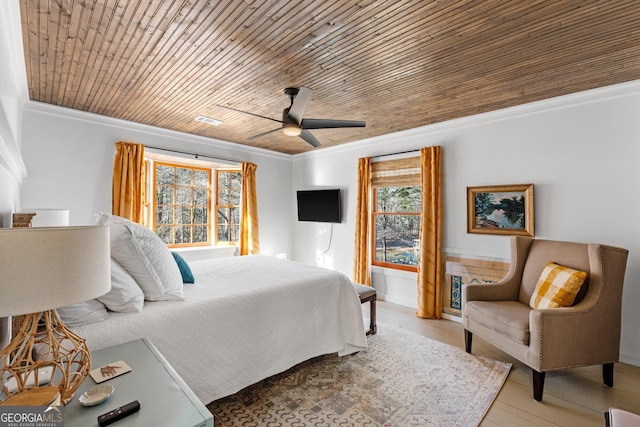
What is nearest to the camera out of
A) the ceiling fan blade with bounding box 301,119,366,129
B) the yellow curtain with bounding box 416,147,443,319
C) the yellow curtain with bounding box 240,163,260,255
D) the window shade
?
the ceiling fan blade with bounding box 301,119,366,129

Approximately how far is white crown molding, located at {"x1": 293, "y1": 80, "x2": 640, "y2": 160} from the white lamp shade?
3.96 meters

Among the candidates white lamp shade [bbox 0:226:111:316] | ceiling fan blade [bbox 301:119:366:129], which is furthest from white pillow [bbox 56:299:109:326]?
ceiling fan blade [bbox 301:119:366:129]

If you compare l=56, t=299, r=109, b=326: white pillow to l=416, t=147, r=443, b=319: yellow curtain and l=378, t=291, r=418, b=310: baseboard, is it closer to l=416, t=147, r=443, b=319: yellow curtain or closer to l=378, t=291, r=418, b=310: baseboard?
l=416, t=147, r=443, b=319: yellow curtain

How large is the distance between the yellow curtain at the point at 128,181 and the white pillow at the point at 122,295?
231 cm

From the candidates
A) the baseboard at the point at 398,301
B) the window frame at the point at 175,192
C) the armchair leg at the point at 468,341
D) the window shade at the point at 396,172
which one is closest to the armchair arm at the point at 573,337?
the armchair leg at the point at 468,341

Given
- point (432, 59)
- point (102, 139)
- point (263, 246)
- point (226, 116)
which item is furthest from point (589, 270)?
point (102, 139)

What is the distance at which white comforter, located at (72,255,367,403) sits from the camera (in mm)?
1781

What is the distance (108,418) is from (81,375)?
19 cm

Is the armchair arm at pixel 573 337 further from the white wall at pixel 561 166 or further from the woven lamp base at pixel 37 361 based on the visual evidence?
the woven lamp base at pixel 37 361

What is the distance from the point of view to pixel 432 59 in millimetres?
2328

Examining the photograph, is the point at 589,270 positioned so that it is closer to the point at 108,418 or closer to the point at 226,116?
the point at 108,418

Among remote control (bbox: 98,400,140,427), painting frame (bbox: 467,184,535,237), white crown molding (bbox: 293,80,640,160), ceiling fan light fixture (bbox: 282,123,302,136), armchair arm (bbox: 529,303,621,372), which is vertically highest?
white crown molding (bbox: 293,80,640,160)

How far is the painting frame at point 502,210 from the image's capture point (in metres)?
3.29

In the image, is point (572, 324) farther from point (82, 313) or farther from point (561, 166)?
point (82, 313)
